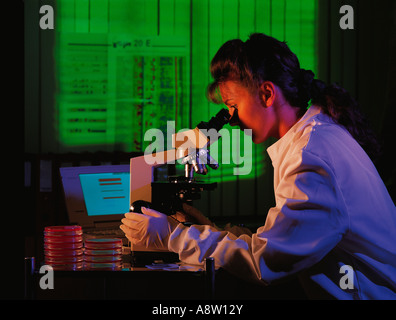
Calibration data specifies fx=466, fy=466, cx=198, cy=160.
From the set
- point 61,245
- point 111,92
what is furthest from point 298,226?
point 111,92

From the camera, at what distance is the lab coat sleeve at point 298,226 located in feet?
3.58

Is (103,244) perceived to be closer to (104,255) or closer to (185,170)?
(104,255)

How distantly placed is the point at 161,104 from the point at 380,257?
7.98 feet

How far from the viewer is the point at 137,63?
342 centimetres

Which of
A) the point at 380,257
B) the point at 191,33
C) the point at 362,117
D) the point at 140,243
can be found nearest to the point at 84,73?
the point at 191,33

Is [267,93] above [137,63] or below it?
below

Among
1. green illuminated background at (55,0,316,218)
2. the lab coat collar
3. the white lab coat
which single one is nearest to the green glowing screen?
green illuminated background at (55,0,316,218)

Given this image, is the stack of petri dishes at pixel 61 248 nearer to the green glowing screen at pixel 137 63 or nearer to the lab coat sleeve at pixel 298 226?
the lab coat sleeve at pixel 298 226

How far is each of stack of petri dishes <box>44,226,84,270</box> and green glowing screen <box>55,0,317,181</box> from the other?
6.66 ft

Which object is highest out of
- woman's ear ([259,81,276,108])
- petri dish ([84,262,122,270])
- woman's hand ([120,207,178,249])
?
woman's ear ([259,81,276,108])

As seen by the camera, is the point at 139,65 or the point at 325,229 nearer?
the point at 325,229

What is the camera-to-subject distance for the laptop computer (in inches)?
84.4

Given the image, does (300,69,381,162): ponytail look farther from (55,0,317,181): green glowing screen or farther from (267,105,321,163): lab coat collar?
(55,0,317,181): green glowing screen

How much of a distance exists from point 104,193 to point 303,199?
1.29 meters
